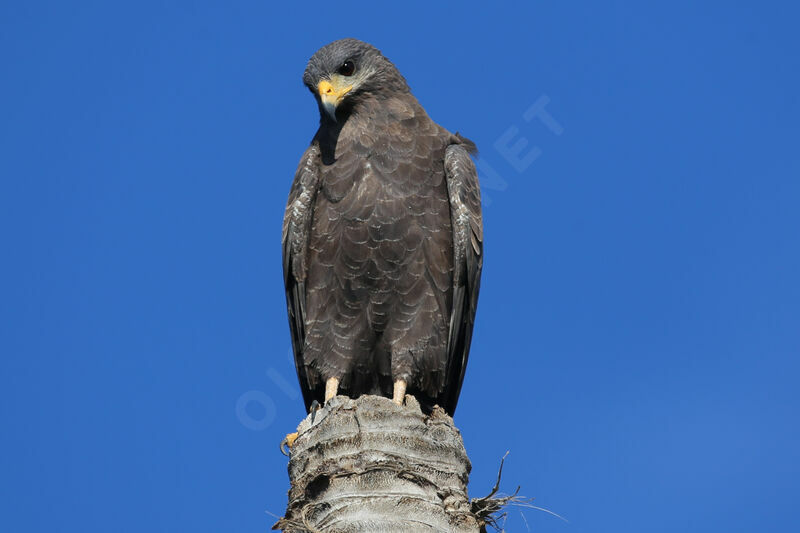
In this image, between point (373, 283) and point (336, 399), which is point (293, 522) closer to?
point (336, 399)

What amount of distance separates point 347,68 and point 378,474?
494 cm

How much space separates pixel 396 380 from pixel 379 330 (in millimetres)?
472

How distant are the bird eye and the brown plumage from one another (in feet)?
0.73

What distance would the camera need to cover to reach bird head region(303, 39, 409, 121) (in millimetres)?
10055

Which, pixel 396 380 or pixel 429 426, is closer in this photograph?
pixel 429 426

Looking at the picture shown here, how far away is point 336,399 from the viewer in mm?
7039

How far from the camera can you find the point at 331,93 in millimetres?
9984

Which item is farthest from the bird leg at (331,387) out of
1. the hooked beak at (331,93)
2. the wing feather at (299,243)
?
the hooked beak at (331,93)

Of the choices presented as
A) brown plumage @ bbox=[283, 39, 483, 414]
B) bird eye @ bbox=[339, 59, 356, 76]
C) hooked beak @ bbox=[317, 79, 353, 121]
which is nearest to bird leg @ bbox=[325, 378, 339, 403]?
brown plumage @ bbox=[283, 39, 483, 414]

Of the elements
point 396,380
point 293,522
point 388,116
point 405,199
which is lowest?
point 293,522

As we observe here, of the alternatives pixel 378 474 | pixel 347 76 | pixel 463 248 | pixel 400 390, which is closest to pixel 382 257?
pixel 463 248

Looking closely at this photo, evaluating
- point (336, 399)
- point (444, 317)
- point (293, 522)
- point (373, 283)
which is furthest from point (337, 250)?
point (293, 522)

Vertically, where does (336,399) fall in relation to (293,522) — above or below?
above

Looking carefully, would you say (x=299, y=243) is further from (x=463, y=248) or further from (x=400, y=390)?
(x=400, y=390)
